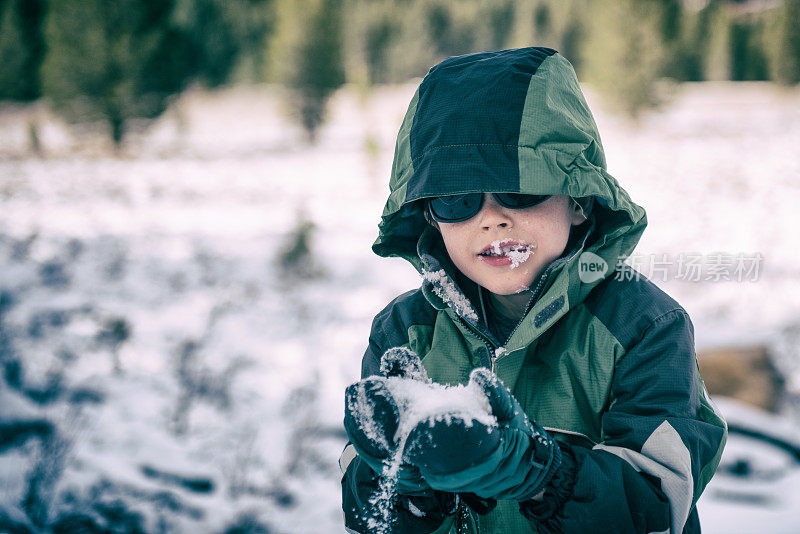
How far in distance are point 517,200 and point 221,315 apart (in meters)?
4.45

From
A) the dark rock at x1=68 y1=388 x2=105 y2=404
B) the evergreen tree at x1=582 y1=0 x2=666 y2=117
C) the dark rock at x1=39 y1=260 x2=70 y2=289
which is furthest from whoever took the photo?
the evergreen tree at x1=582 y1=0 x2=666 y2=117

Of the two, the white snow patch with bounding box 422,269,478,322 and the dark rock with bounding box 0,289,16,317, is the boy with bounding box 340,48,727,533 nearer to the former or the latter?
the white snow patch with bounding box 422,269,478,322

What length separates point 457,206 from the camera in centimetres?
117

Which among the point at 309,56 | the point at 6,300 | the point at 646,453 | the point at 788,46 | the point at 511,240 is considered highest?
the point at 788,46

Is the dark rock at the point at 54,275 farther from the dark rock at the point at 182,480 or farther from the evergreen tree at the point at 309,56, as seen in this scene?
the evergreen tree at the point at 309,56

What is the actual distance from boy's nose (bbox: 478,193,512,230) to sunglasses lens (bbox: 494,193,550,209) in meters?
0.01

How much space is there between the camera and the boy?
92 cm

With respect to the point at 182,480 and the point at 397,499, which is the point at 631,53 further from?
the point at 397,499

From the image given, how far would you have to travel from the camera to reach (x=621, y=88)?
21516mm

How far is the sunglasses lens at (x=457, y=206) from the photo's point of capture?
3.79ft

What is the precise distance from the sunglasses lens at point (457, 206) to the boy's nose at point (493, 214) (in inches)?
0.6

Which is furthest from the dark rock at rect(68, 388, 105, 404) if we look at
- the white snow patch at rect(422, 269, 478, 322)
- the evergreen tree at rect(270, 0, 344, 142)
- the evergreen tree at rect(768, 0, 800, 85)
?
the evergreen tree at rect(768, 0, 800, 85)

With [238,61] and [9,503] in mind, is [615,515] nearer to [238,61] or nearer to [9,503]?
[9,503]

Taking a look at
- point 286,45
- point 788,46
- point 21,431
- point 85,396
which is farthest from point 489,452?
point 788,46
